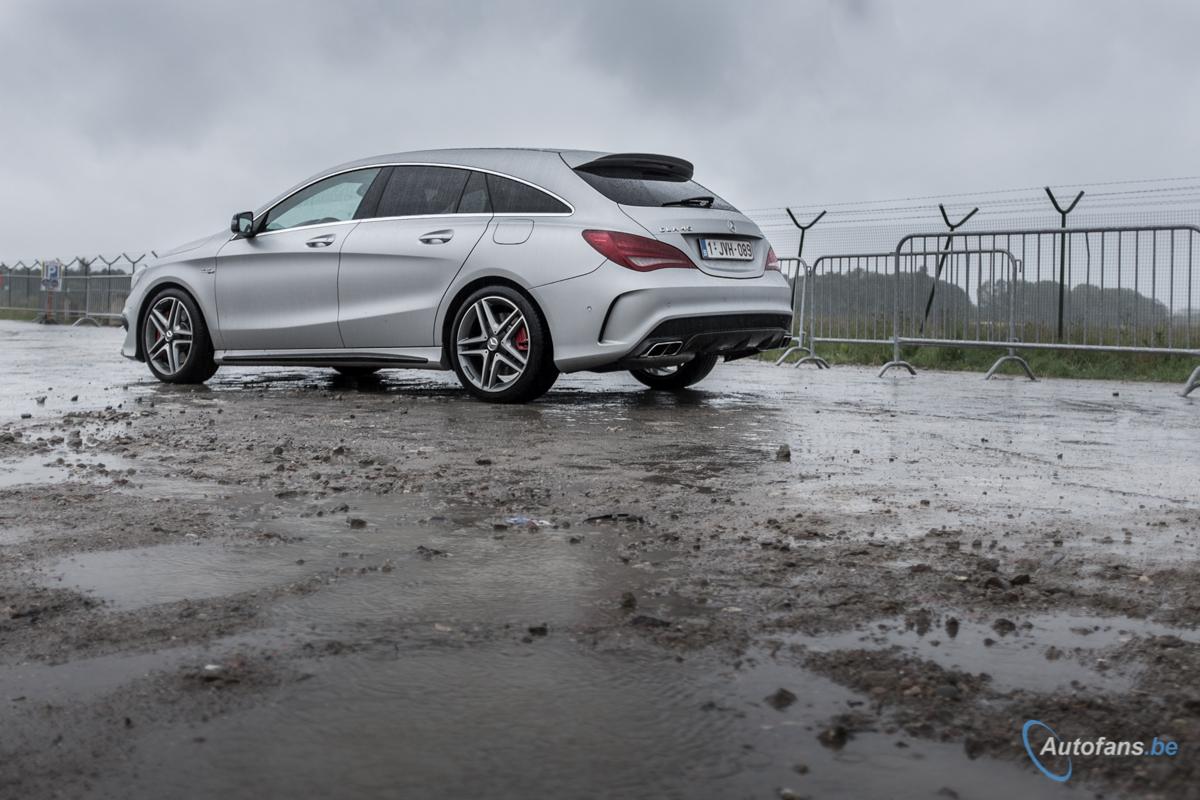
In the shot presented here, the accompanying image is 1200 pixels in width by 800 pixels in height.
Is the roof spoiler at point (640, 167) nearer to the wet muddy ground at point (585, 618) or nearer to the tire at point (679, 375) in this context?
the tire at point (679, 375)

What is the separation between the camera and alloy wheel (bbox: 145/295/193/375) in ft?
35.6

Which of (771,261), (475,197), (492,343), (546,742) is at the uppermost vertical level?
(475,197)

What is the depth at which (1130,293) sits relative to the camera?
13805 millimetres

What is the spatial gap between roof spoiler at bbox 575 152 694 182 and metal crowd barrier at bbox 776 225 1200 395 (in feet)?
20.0

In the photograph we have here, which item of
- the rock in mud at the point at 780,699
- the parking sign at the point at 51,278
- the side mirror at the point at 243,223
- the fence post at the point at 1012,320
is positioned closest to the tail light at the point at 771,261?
the side mirror at the point at 243,223

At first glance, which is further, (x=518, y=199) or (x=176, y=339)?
(x=176, y=339)

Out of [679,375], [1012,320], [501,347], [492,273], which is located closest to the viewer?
[492,273]

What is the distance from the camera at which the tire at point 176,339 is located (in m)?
10.8

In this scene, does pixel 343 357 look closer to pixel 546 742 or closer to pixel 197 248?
pixel 197 248

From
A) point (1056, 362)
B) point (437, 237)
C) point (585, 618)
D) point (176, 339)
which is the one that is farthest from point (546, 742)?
point (1056, 362)

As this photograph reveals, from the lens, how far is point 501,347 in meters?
8.96

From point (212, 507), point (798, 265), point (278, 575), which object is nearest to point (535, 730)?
point (278, 575)

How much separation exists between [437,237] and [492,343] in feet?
2.97

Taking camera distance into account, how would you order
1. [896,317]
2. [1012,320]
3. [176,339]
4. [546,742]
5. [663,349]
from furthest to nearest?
[896,317]
[1012,320]
[176,339]
[663,349]
[546,742]
